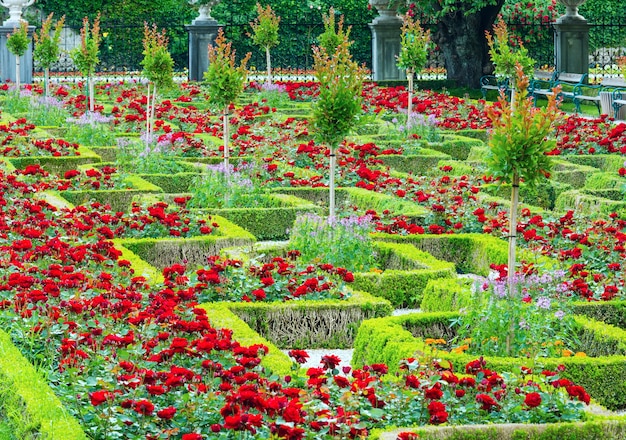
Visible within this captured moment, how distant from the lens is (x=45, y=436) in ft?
19.1

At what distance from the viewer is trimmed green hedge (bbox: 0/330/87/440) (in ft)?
19.2

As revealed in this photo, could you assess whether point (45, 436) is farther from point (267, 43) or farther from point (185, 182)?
point (267, 43)

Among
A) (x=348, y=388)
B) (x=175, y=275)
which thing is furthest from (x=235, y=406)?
(x=175, y=275)

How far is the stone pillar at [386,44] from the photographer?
2741 cm

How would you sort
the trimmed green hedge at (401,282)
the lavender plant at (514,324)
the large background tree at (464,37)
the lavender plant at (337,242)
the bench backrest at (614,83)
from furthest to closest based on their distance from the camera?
the large background tree at (464,37)
the bench backrest at (614,83)
the lavender plant at (337,242)
the trimmed green hedge at (401,282)
the lavender plant at (514,324)

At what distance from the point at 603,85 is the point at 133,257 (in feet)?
45.8

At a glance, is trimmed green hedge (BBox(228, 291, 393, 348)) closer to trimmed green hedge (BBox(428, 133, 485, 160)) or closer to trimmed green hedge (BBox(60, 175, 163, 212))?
trimmed green hedge (BBox(60, 175, 163, 212))

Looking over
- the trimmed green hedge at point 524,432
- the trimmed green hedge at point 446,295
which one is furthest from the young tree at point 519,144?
the trimmed green hedge at point 524,432

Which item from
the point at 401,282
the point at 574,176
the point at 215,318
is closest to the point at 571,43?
the point at 574,176

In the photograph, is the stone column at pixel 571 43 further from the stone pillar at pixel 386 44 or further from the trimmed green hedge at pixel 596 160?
the trimmed green hedge at pixel 596 160

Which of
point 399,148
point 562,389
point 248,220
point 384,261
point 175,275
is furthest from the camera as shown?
point 399,148

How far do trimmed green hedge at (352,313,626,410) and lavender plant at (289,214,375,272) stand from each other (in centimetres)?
175

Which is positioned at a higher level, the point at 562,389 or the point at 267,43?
the point at 267,43

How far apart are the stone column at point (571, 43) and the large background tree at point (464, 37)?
190cm
